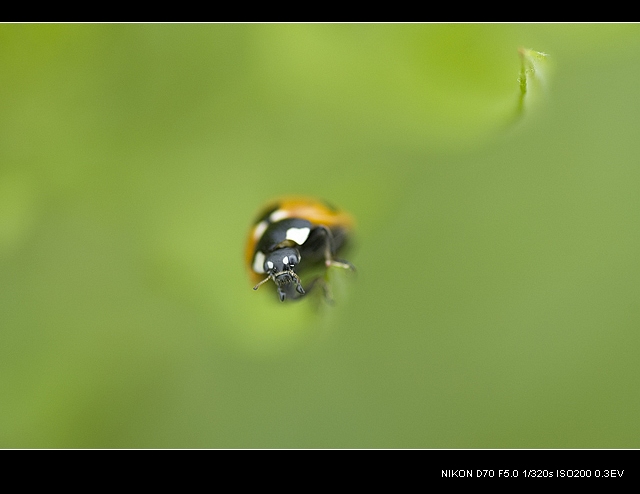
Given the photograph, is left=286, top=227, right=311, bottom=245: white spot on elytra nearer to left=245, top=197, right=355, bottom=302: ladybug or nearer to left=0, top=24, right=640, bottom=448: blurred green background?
left=245, top=197, right=355, bottom=302: ladybug

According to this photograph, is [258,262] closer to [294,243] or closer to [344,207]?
[294,243]

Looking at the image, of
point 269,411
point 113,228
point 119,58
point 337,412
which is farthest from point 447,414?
point 119,58

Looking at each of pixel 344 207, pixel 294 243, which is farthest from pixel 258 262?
pixel 344 207

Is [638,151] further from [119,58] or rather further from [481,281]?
[119,58]

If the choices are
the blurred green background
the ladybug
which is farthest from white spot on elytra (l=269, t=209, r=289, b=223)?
the blurred green background
